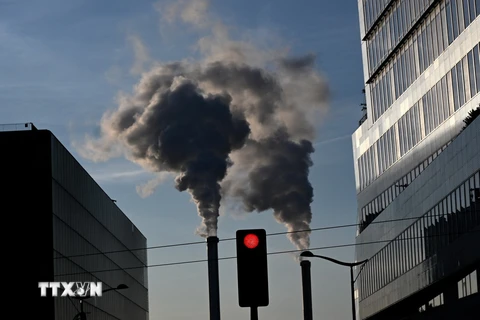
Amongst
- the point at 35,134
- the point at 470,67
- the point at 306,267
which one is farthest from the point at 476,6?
the point at 306,267

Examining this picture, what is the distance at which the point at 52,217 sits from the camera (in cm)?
7138

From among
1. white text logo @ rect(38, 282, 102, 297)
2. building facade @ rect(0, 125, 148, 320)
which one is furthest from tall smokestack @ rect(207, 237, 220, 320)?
building facade @ rect(0, 125, 148, 320)

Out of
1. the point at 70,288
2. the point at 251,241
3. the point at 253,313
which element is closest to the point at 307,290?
the point at 70,288

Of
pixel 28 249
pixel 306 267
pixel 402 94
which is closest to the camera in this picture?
pixel 28 249

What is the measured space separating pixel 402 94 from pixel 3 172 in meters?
30.5

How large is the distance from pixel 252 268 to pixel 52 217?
59398 mm

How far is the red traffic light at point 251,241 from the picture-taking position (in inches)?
546

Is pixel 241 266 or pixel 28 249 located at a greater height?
pixel 28 249

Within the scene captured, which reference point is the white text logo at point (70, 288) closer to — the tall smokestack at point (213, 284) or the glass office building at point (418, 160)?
the tall smokestack at point (213, 284)

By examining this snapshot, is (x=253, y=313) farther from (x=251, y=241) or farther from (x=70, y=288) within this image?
→ (x=70, y=288)

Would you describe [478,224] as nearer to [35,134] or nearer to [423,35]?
[423,35]

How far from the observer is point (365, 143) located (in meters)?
93.4

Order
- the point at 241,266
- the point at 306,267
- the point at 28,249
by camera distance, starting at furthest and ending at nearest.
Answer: the point at 306,267, the point at 28,249, the point at 241,266

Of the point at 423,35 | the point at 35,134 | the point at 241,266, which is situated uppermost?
the point at 423,35
